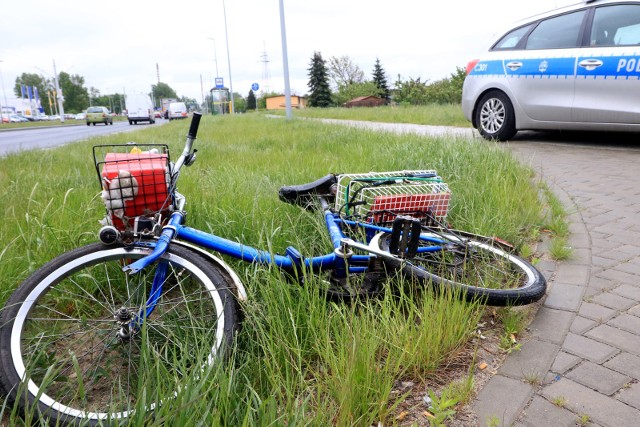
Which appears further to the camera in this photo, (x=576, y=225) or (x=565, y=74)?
(x=565, y=74)

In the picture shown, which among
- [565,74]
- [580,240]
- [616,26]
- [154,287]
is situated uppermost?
[616,26]

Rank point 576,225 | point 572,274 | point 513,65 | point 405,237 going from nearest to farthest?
point 405,237, point 572,274, point 576,225, point 513,65

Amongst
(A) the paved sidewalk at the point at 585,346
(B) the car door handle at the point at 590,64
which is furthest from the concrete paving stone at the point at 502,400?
(B) the car door handle at the point at 590,64

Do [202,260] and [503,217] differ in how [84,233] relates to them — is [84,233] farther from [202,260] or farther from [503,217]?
[503,217]

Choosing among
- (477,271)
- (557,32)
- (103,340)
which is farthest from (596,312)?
(557,32)

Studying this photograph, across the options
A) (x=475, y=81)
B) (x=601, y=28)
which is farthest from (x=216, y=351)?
(x=475, y=81)

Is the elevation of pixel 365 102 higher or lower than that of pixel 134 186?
higher

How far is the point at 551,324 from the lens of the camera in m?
2.24

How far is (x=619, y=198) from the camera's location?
163 inches

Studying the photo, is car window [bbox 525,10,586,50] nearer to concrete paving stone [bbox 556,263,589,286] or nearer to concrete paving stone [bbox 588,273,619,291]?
concrete paving stone [bbox 556,263,589,286]

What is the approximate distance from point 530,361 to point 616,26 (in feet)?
18.1

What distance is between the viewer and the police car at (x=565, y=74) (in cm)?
575

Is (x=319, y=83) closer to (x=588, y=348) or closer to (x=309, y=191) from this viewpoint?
(x=309, y=191)

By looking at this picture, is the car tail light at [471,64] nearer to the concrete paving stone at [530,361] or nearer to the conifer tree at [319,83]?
the concrete paving stone at [530,361]
